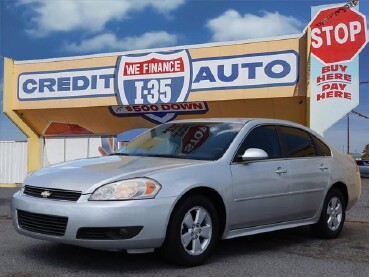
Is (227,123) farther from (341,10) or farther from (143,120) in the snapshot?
(143,120)

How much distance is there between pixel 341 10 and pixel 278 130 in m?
9.88

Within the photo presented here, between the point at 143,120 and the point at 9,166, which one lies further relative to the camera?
the point at 9,166

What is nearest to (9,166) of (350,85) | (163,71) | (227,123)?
(163,71)

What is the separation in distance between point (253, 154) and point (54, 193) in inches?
80.7

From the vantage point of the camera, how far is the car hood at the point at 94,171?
4676 mm

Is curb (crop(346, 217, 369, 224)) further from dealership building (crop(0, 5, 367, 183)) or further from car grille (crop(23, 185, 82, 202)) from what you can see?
dealership building (crop(0, 5, 367, 183))

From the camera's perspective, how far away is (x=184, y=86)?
55.3 feet

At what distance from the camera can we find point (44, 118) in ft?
65.7

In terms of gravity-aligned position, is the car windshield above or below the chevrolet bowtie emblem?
above

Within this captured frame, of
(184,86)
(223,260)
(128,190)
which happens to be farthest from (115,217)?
(184,86)

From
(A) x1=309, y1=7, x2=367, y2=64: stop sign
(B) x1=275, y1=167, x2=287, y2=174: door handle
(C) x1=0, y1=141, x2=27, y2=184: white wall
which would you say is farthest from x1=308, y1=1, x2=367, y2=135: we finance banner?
(C) x1=0, y1=141, x2=27, y2=184: white wall

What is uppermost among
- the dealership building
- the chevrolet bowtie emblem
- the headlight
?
the dealership building

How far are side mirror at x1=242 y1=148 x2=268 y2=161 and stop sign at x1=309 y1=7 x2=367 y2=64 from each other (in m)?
10.2

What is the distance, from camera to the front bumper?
448 cm
